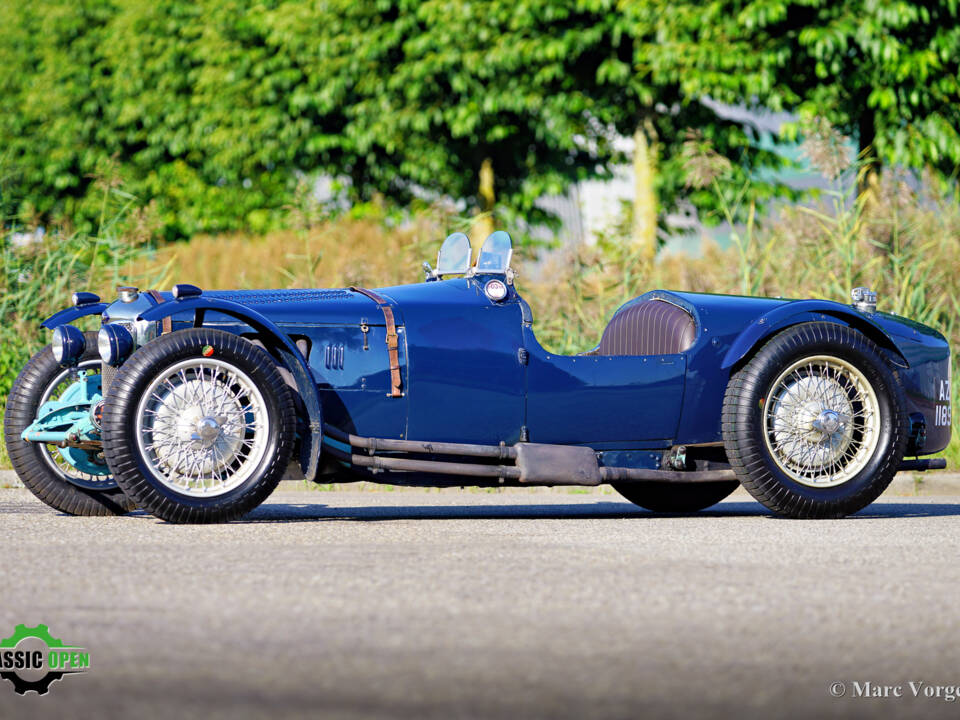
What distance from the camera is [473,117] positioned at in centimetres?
1969

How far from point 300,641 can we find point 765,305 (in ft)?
14.1

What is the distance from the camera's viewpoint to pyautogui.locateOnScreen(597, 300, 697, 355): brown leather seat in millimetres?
7148

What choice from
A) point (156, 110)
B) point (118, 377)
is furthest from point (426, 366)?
point (156, 110)

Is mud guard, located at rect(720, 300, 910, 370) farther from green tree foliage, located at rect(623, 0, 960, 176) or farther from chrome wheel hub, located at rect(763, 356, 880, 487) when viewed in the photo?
green tree foliage, located at rect(623, 0, 960, 176)

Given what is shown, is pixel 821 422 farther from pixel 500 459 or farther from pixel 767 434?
pixel 500 459

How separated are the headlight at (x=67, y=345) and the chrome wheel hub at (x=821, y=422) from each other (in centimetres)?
326

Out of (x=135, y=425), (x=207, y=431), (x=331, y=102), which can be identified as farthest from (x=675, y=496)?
(x=331, y=102)

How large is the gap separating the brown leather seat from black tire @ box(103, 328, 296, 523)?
2007 millimetres

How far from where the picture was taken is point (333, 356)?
6.54m

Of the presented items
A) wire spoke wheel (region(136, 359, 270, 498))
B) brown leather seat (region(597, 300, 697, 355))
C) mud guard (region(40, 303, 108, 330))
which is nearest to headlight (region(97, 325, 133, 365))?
wire spoke wheel (region(136, 359, 270, 498))

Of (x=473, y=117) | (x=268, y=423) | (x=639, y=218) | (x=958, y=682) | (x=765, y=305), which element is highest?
(x=473, y=117)

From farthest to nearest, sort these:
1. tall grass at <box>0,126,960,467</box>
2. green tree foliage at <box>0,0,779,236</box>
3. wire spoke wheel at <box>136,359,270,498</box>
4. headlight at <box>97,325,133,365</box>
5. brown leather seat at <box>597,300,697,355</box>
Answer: green tree foliage at <box>0,0,779,236</box> → tall grass at <box>0,126,960,467</box> → brown leather seat at <box>597,300,697,355</box> → headlight at <box>97,325,133,365</box> → wire spoke wheel at <box>136,359,270,498</box>

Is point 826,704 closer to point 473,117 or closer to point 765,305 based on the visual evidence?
point 765,305

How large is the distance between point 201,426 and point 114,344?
1.81 ft
